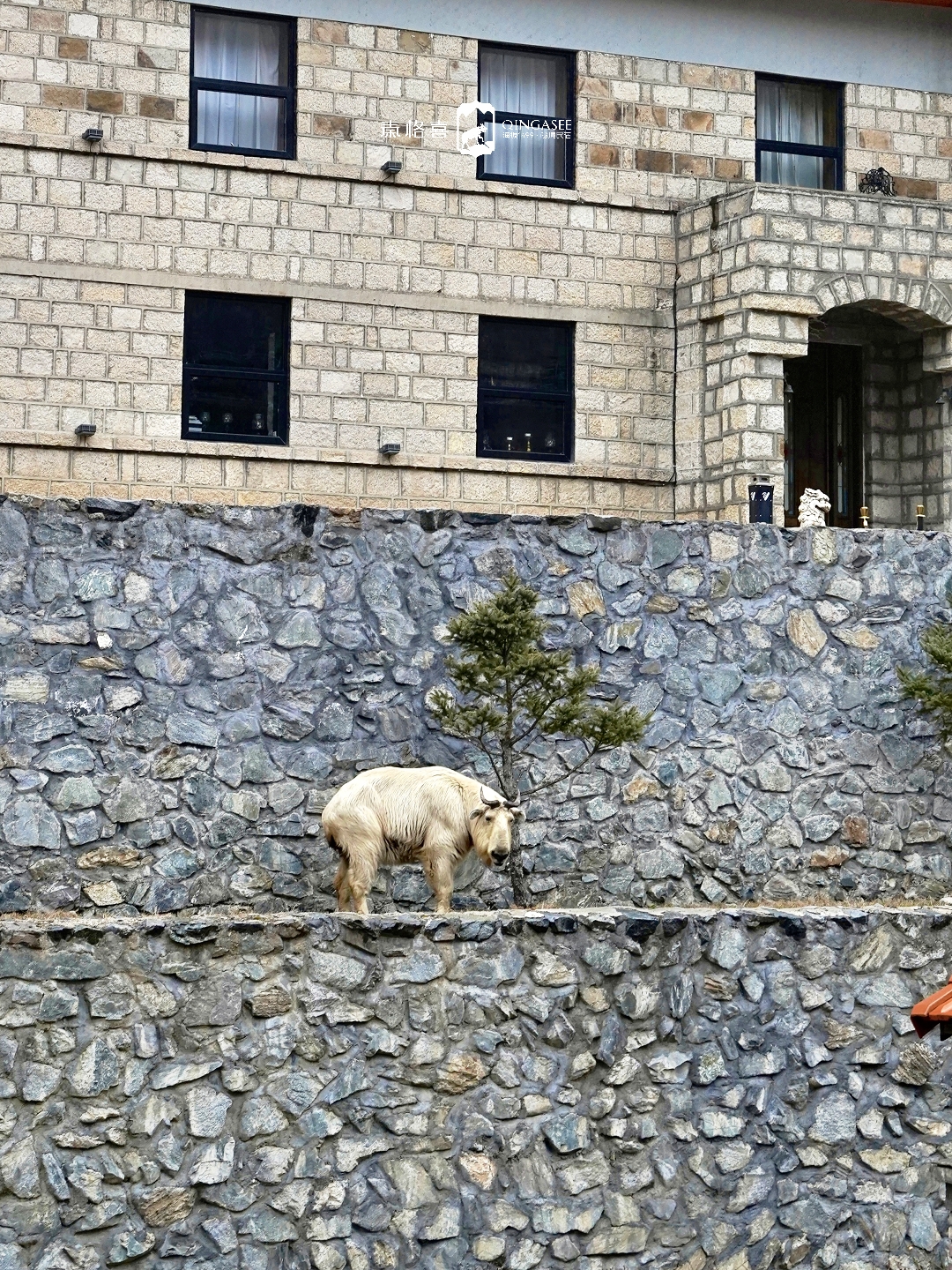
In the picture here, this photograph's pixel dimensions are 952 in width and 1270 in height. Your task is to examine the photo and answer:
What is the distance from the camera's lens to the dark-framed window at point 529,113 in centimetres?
2183

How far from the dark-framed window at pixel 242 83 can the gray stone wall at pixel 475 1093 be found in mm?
10856

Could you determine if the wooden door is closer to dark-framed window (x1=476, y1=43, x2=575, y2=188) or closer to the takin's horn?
dark-framed window (x1=476, y1=43, x2=575, y2=188)

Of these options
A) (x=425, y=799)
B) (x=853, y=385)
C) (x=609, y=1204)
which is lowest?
(x=609, y=1204)

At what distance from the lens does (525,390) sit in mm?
21719

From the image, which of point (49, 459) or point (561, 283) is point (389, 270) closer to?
point (561, 283)

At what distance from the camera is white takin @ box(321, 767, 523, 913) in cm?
1301

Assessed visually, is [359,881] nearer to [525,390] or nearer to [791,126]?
[525,390]

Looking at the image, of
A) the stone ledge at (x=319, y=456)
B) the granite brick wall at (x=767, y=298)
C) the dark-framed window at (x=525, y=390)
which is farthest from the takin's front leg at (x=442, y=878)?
the dark-framed window at (x=525, y=390)

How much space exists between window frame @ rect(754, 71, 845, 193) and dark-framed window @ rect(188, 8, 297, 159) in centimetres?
529

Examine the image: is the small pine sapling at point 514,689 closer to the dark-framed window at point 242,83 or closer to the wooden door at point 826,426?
the dark-framed window at point 242,83

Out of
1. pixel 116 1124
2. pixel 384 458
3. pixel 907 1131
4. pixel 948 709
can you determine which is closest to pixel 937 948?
pixel 907 1131

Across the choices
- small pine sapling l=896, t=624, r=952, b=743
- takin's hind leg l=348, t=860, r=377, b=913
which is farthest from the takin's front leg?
small pine sapling l=896, t=624, r=952, b=743

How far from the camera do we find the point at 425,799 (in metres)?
13.1

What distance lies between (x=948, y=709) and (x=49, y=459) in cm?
914
